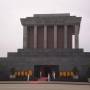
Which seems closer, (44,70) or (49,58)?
(49,58)

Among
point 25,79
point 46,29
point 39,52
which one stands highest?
point 46,29

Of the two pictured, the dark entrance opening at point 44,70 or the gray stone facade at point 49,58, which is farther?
the dark entrance opening at point 44,70

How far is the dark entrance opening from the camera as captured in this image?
60197mm

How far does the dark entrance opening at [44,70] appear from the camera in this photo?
197ft

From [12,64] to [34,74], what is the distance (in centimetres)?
411

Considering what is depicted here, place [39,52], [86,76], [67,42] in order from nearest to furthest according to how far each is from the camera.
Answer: [86,76] → [39,52] → [67,42]

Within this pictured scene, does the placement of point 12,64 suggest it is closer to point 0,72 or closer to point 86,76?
point 0,72

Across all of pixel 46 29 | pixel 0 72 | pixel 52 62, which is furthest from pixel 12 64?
pixel 46 29

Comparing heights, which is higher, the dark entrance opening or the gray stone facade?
the gray stone facade

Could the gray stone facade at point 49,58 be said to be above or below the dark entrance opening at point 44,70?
above

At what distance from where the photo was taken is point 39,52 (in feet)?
A: 206

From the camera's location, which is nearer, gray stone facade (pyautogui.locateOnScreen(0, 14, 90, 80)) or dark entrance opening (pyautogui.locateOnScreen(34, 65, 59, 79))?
gray stone facade (pyautogui.locateOnScreen(0, 14, 90, 80))

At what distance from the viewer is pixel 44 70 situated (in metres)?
63.0

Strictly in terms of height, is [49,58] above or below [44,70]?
above
